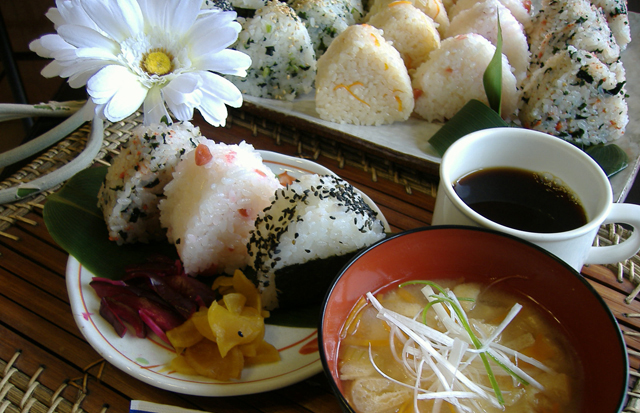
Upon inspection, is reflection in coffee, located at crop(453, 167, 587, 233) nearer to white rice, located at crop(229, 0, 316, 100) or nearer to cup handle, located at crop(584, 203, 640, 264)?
cup handle, located at crop(584, 203, 640, 264)

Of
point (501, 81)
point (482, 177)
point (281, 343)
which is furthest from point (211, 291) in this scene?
point (501, 81)

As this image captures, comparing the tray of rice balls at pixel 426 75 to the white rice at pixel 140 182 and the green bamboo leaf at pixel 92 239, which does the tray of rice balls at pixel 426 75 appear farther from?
the green bamboo leaf at pixel 92 239

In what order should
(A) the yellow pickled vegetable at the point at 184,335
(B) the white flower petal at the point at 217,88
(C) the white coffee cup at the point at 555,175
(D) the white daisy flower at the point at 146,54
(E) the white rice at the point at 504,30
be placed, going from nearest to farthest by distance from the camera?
(C) the white coffee cup at the point at 555,175 < (A) the yellow pickled vegetable at the point at 184,335 < (D) the white daisy flower at the point at 146,54 < (B) the white flower petal at the point at 217,88 < (E) the white rice at the point at 504,30

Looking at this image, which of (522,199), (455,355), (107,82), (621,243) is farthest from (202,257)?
(621,243)

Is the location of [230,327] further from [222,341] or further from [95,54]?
[95,54]

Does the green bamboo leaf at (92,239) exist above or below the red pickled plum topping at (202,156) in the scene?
below

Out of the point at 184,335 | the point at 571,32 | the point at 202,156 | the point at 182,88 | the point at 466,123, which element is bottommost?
the point at 184,335

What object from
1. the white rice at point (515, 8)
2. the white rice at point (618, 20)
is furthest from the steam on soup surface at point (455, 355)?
the white rice at point (618, 20)
